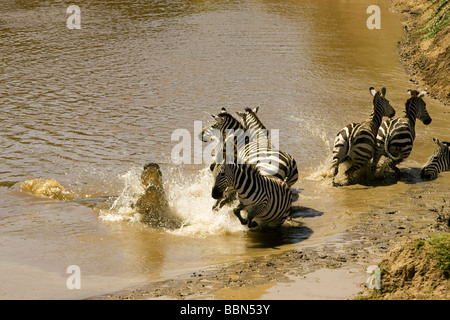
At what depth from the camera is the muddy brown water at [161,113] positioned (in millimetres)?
9508

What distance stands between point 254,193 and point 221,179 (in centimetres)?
59

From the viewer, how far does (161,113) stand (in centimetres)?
1659

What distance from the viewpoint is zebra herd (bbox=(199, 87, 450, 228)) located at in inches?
376

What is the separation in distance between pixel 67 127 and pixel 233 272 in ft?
29.1

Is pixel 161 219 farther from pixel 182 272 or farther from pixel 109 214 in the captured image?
pixel 182 272

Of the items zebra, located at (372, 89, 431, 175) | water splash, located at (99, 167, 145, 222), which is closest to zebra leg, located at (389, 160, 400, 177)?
zebra, located at (372, 89, 431, 175)

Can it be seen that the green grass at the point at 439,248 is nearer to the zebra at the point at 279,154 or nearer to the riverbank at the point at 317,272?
the riverbank at the point at 317,272

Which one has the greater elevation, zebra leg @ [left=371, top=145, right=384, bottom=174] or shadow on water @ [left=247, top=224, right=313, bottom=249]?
→ zebra leg @ [left=371, top=145, right=384, bottom=174]

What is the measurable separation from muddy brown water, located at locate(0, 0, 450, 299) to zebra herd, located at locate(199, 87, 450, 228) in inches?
15.4

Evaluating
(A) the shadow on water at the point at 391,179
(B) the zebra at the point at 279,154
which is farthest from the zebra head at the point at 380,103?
(B) the zebra at the point at 279,154

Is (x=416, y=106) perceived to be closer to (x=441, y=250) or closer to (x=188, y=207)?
(x=188, y=207)

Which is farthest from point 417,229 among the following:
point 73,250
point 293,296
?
point 73,250

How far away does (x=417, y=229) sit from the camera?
9023 millimetres

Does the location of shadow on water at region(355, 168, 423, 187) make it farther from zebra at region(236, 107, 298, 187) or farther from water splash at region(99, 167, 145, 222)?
water splash at region(99, 167, 145, 222)
